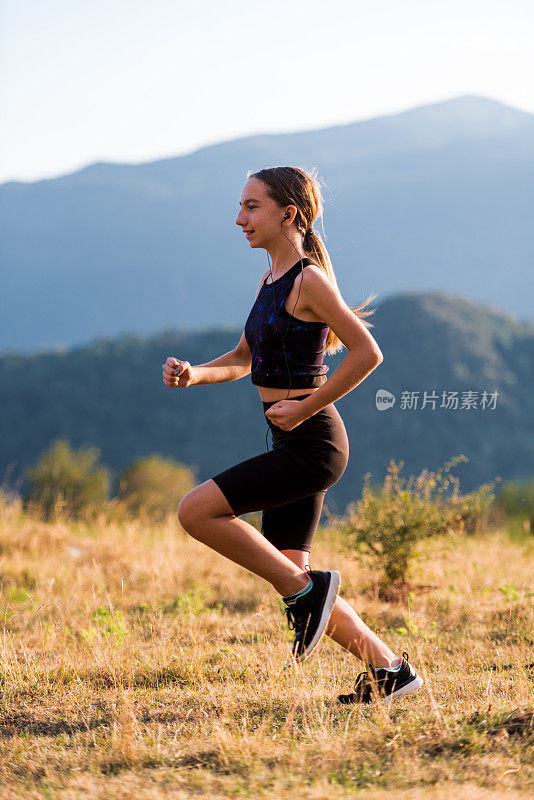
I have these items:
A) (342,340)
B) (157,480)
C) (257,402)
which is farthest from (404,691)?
(257,402)

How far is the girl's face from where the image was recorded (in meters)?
3.09

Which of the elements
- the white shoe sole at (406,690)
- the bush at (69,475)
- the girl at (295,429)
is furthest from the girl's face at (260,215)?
the bush at (69,475)

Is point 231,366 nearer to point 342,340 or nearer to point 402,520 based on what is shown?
point 342,340

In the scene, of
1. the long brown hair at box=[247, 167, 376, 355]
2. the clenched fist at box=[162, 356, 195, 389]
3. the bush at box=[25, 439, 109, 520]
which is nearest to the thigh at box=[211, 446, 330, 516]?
the clenched fist at box=[162, 356, 195, 389]

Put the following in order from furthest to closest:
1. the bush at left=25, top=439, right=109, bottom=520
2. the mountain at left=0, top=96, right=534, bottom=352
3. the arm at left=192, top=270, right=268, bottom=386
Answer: the mountain at left=0, top=96, right=534, bottom=352, the bush at left=25, top=439, right=109, bottom=520, the arm at left=192, top=270, right=268, bottom=386

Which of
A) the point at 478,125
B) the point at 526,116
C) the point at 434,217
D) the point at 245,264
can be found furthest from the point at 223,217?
the point at 526,116

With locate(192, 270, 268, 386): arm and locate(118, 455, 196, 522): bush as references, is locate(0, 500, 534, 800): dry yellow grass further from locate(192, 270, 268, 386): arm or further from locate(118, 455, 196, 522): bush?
locate(118, 455, 196, 522): bush

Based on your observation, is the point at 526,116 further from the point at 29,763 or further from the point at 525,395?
the point at 29,763

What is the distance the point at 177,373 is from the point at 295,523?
76cm

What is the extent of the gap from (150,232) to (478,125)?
85.3m

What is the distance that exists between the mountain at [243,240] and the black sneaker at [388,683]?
161801 millimetres

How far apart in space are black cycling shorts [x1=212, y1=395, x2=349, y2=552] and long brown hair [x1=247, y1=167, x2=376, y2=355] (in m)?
0.38

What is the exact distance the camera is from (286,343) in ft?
9.73

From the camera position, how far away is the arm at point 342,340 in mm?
2758
